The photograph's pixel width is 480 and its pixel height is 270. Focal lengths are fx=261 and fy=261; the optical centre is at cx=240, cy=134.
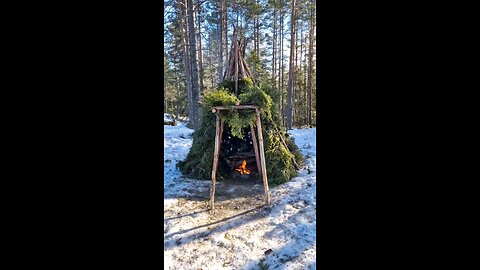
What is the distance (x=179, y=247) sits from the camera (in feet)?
13.2

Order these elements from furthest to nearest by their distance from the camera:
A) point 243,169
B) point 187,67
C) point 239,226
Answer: point 187,67, point 243,169, point 239,226

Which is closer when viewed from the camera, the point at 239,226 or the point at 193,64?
the point at 239,226

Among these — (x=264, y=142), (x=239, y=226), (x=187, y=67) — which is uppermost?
(x=187, y=67)

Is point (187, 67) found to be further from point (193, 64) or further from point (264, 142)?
point (264, 142)

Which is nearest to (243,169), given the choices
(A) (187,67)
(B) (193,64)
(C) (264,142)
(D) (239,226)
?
(C) (264,142)

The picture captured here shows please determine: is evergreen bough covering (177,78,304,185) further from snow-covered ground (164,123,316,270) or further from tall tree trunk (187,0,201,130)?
tall tree trunk (187,0,201,130)

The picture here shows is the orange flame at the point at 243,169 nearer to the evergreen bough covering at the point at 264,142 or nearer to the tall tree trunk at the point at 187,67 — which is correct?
the evergreen bough covering at the point at 264,142

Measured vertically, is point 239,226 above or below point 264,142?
below

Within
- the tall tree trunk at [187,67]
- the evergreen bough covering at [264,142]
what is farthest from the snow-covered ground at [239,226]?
the tall tree trunk at [187,67]

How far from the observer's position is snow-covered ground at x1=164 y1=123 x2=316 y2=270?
3711 millimetres

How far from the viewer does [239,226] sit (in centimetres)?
462
